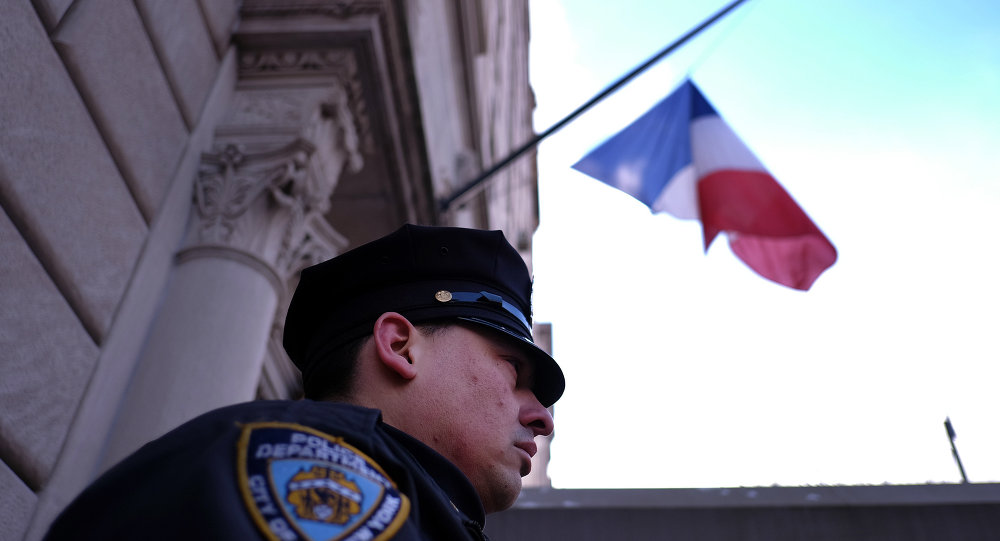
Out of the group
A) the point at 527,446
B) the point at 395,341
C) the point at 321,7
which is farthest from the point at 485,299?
the point at 321,7

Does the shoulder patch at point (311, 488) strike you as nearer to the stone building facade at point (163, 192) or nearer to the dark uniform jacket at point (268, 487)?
the dark uniform jacket at point (268, 487)

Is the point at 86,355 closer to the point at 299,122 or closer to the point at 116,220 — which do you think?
the point at 116,220

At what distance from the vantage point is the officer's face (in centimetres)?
195

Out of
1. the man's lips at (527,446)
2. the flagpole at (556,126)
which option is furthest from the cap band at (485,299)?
the flagpole at (556,126)

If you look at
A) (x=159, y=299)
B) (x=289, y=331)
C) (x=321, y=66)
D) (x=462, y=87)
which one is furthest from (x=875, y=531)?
(x=462, y=87)

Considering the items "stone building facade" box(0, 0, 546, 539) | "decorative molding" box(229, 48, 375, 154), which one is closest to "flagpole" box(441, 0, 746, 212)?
"stone building facade" box(0, 0, 546, 539)

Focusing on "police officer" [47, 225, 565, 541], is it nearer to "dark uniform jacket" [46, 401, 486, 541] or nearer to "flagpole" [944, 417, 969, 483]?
"dark uniform jacket" [46, 401, 486, 541]

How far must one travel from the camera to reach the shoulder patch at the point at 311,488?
1053mm

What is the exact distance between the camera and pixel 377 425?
153 cm

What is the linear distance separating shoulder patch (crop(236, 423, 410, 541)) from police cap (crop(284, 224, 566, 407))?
0.91 metres

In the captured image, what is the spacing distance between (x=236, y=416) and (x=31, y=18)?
103 inches

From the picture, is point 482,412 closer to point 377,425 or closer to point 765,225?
point 377,425

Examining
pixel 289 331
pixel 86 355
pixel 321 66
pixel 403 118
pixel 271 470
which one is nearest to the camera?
pixel 271 470

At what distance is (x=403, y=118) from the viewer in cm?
679
